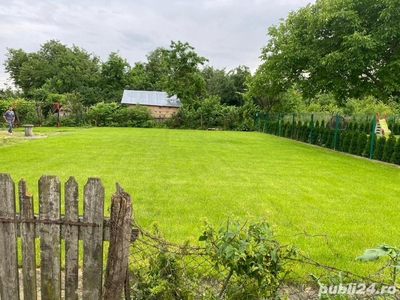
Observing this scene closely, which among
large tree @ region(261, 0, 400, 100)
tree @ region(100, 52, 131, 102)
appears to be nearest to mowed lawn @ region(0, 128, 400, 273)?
large tree @ region(261, 0, 400, 100)

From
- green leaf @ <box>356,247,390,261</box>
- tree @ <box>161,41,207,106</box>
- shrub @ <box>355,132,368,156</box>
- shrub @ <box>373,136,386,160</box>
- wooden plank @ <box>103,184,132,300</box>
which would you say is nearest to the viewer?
green leaf @ <box>356,247,390,261</box>

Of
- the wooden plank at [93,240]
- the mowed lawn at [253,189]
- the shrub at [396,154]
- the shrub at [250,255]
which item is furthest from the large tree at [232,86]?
the wooden plank at [93,240]

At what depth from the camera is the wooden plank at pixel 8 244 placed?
174 cm

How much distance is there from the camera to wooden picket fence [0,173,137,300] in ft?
5.41

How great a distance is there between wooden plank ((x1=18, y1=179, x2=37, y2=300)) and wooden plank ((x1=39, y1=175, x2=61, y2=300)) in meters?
0.07

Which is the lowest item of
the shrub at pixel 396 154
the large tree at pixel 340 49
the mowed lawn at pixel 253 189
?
the mowed lawn at pixel 253 189

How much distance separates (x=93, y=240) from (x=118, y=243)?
21 centimetres

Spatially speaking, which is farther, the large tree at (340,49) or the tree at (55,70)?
the tree at (55,70)

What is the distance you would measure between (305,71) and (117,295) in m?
13.7

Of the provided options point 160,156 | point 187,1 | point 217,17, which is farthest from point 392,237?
point 217,17

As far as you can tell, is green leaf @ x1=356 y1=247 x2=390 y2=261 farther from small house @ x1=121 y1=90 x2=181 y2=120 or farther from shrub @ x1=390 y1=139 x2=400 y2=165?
small house @ x1=121 y1=90 x2=181 y2=120

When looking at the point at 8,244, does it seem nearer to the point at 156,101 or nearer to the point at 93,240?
the point at 93,240

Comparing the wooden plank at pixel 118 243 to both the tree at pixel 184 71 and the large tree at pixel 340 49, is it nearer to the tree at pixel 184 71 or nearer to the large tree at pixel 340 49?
the large tree at pixel 340 49

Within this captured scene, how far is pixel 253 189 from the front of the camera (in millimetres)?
5969
